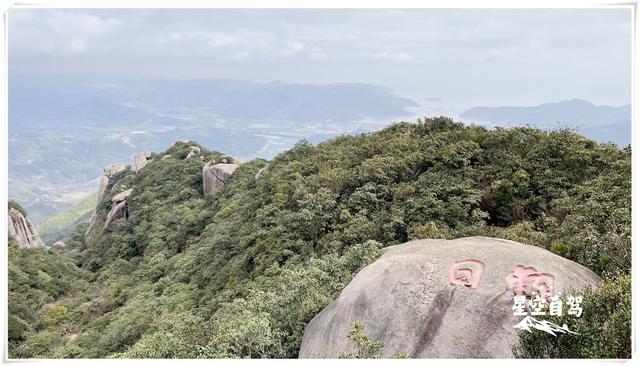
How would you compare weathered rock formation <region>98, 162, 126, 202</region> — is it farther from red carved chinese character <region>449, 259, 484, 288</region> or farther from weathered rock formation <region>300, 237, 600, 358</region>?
red carved chinese character <region>449, 259, 484, 288</region>

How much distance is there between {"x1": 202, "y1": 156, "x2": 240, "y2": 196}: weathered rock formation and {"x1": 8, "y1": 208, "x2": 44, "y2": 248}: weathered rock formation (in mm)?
10474

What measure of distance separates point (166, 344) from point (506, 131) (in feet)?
37.0

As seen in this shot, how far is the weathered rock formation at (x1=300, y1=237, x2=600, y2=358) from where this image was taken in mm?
4992

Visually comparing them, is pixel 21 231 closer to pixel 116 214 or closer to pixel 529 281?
pixel 116 214

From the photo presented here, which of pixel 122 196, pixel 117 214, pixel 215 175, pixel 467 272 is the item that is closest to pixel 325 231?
pixel 467 272

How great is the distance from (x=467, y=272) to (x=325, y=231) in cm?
726

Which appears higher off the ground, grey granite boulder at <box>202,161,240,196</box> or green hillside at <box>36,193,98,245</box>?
grey granite boulder at <box>202,161,240,196</box>

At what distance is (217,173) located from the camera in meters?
28.5

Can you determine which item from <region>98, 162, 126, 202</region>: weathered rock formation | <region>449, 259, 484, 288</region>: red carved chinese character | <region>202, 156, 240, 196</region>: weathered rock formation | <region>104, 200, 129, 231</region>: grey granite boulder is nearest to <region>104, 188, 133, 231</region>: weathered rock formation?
<region>104, 200, 129, 231</region>: grey granite boulder

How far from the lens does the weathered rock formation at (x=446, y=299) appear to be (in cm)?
499

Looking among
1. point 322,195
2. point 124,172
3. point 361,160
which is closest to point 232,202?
point 361,160

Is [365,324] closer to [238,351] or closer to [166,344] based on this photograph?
[238,351]

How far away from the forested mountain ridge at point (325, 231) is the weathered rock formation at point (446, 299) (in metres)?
0.84

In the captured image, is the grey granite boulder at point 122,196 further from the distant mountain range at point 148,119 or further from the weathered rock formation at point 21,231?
the distant mountain range at point 148,119
